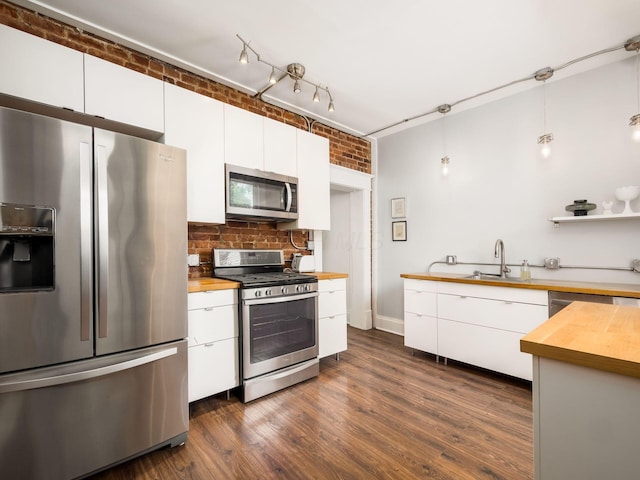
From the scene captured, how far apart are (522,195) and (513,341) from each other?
145 cm

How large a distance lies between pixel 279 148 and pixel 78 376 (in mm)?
2331

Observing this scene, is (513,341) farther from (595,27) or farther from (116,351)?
(116,351)

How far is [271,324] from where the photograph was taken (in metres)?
2.49

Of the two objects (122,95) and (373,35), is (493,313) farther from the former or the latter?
(122,95)

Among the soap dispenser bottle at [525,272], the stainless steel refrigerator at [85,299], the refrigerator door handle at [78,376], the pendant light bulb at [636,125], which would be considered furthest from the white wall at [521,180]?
the refrigerator door handle at [78,376]

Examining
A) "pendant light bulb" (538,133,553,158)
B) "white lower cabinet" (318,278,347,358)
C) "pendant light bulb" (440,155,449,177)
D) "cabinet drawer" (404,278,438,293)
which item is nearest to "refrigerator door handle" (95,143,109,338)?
"white lower cabinet" (318,278,347,358)

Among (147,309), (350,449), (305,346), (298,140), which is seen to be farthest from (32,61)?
(350,449)

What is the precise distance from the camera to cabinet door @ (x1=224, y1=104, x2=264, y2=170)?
8.56ft

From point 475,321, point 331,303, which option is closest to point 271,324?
point 331,303

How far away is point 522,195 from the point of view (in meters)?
3.02

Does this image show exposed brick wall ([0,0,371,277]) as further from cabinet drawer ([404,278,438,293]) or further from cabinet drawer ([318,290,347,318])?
cabinet drawer ([404,278,438,293])

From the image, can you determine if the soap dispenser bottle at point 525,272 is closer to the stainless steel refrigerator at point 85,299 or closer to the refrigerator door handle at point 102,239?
the stainless steel refrigerator at point 85,299

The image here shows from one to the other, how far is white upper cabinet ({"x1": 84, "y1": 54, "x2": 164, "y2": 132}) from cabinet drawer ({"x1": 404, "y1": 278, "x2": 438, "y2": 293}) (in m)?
2.77

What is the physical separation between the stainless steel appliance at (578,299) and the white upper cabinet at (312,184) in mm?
2154
